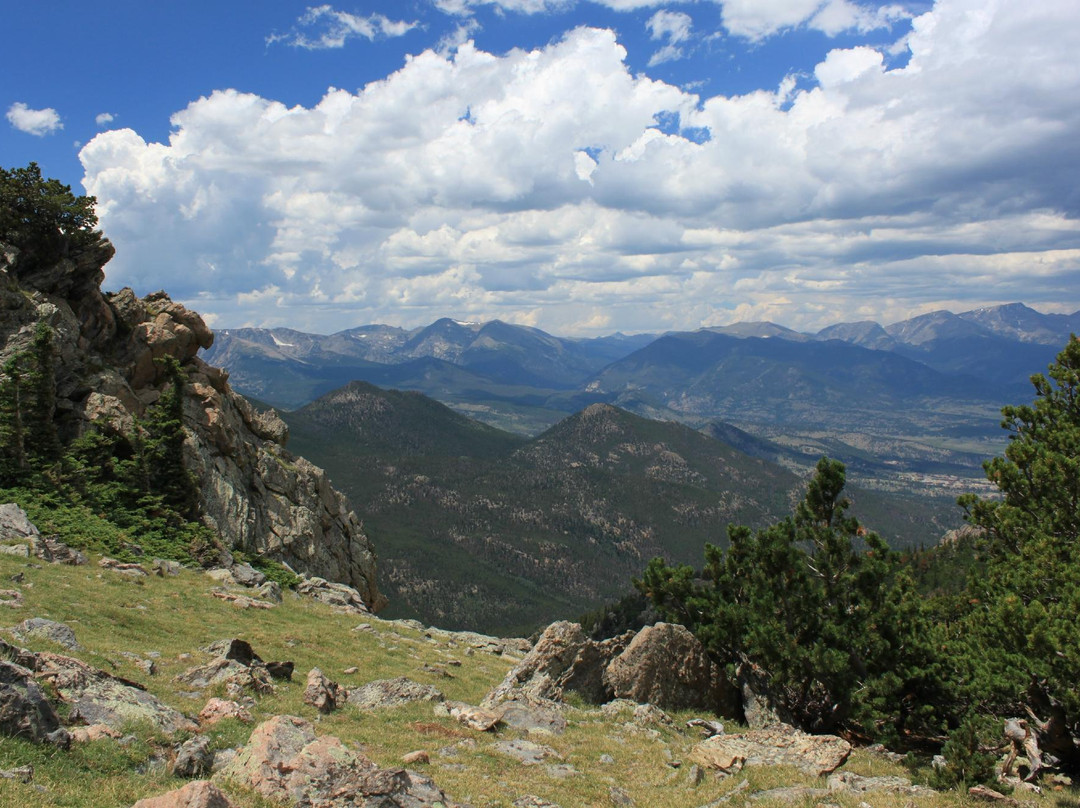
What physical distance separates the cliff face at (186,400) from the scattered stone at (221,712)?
31.5 m

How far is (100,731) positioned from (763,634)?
23.1 meters

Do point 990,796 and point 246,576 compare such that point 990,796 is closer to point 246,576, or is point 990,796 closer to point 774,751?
point 774,751

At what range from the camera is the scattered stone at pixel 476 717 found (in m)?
21.1

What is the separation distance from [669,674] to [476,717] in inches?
447

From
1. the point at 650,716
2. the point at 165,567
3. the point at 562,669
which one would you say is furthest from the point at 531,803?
the point at 165,567

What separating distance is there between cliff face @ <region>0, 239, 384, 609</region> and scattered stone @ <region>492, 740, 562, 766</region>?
111 feet

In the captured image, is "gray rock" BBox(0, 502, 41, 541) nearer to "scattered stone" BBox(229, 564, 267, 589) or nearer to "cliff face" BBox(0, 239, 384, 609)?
"cliff face" BBox(0, 239, 384, 609)

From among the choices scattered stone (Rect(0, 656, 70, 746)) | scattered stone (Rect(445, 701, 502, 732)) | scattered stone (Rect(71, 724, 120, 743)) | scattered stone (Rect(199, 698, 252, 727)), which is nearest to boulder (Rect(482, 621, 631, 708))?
scattered stone (Rect(445, 701, 502, 732))

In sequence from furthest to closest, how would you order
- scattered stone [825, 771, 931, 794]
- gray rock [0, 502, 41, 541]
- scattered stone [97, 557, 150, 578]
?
scattered stone [97, 557, 150, 578], gray rock [0, 502, 41, 541], scattered stone [825, 771, 931, 794]

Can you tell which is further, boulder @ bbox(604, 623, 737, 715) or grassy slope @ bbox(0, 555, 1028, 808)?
boulder @ bbox(604, 623, 737, 715)

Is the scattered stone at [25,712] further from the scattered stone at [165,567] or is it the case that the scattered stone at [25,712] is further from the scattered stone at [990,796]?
the scattered stone at [165,567]

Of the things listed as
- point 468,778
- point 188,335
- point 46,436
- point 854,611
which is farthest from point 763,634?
point 188,335

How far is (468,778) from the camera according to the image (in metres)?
16.3

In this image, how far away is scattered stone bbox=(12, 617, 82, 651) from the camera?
770 inches
